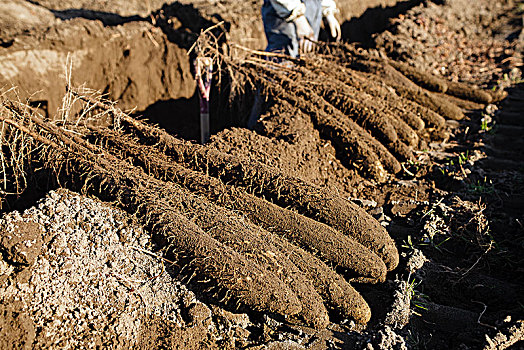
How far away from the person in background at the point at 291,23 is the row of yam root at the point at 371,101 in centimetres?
42

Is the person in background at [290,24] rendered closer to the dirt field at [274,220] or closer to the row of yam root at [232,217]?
the dirt field at [274,220]

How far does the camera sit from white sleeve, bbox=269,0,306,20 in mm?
3939

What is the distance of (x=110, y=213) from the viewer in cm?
204

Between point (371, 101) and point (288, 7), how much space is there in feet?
4.40

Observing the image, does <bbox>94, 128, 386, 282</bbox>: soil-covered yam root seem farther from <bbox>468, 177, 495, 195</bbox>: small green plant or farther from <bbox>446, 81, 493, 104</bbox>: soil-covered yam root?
<bbox>446, 81, 493, 104</bbox>: soil-covered yam root

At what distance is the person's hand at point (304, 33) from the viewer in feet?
14.0

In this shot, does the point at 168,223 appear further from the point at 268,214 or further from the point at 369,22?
the point at 369,22

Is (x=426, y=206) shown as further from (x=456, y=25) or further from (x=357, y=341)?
(x=456, y=25)

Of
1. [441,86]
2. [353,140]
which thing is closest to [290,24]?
[441,86]

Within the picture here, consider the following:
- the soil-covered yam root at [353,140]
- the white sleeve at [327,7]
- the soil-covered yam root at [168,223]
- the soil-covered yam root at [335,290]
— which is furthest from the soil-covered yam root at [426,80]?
the soil-covered yam root at [168,223]

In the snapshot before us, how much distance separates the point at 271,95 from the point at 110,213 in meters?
1.92

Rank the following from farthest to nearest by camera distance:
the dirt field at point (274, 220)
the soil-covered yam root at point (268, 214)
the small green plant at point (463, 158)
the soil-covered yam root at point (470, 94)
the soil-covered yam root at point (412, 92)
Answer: the soil-covered yam root at point (470, 94), the soil-covered yam root at point (412, 92), the small green plant at point (463, 158), the soil-covered yam root at point (268, 214), the dirt field at point (274, 220)

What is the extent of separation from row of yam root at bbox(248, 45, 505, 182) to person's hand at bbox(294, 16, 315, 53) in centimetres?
35

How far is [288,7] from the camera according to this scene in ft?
13.0
